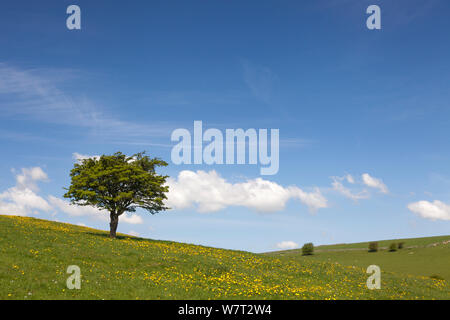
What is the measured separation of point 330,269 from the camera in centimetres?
3519

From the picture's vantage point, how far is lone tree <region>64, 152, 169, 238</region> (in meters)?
43.1

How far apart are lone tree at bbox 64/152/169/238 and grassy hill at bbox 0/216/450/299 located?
661 centimetres

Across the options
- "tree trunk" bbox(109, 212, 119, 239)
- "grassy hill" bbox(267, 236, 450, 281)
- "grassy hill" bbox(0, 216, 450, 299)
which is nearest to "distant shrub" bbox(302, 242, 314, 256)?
"grassy hill" bbox(267, 236, 450, 281)

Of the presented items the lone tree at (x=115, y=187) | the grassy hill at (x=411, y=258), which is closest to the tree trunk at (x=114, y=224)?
the lone tree at (x=115, y=187)

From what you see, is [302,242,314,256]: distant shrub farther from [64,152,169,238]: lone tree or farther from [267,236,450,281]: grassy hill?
[64,152,169,238]: lone tree

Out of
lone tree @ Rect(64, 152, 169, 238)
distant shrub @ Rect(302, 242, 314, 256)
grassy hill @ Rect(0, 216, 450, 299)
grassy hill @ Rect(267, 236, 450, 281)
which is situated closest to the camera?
grassy hill @ Rect(0, 216, 450, 299)

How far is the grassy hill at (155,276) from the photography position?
20.4 metres

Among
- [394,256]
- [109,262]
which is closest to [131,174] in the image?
[109,262]

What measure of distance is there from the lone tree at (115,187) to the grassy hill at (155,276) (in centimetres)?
661

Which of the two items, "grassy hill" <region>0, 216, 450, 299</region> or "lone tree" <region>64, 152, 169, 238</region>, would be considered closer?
"grassy hill" <region>0, 216, 450, 299</region>

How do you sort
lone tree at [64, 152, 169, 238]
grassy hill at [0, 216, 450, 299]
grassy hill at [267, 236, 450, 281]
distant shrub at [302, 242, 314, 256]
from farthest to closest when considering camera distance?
distant shrub at [302, 242, 314, 256], grassy hill at [267, 236, 450, 281], lone tree at [64, 152, 169, 238], grassy hill at [0, 216, 450, 299]

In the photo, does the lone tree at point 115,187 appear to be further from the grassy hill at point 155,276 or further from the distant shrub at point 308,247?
the distant shrub at point 308,247

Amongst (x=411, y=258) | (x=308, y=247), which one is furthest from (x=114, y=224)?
(x=308, y=247)
